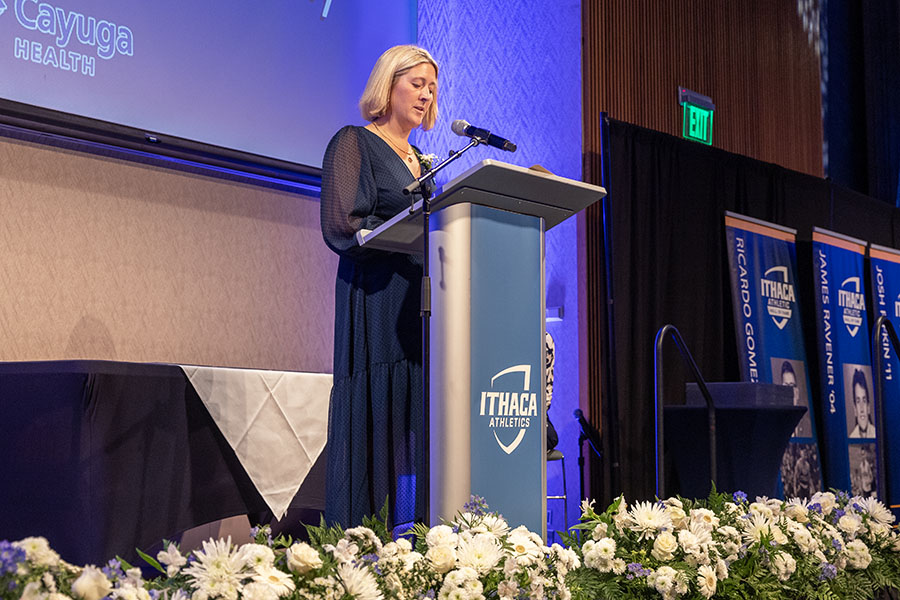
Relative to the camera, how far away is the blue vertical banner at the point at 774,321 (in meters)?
5.04

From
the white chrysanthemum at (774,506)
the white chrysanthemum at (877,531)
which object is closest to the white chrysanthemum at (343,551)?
the white chrysanthemum at (774,506)

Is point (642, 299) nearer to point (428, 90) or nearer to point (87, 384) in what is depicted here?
point (428, 90)

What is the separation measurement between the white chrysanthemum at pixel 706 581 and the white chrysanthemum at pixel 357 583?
72 cm

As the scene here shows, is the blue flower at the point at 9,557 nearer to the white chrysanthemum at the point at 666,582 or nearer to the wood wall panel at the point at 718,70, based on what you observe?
the white chrysanthemum at the point at 666,582

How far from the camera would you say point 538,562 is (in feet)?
4.68

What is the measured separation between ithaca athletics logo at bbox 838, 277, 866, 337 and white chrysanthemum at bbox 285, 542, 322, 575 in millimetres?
5335

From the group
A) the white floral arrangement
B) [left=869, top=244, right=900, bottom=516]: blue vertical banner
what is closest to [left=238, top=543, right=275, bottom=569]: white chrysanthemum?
the white floral arrangement

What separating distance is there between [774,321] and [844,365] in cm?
78

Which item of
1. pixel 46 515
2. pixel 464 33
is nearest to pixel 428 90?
pixel 46 515

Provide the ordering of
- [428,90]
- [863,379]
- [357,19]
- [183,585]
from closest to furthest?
1. [183,585]
2. [428,90]
3. [357,19]
4. [863,379]

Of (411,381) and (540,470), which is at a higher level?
(411,381)

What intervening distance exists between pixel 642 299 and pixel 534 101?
46.1 inches

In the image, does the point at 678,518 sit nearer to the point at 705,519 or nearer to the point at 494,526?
the point at 705,519

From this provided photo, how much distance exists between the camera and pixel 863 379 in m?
5.89
